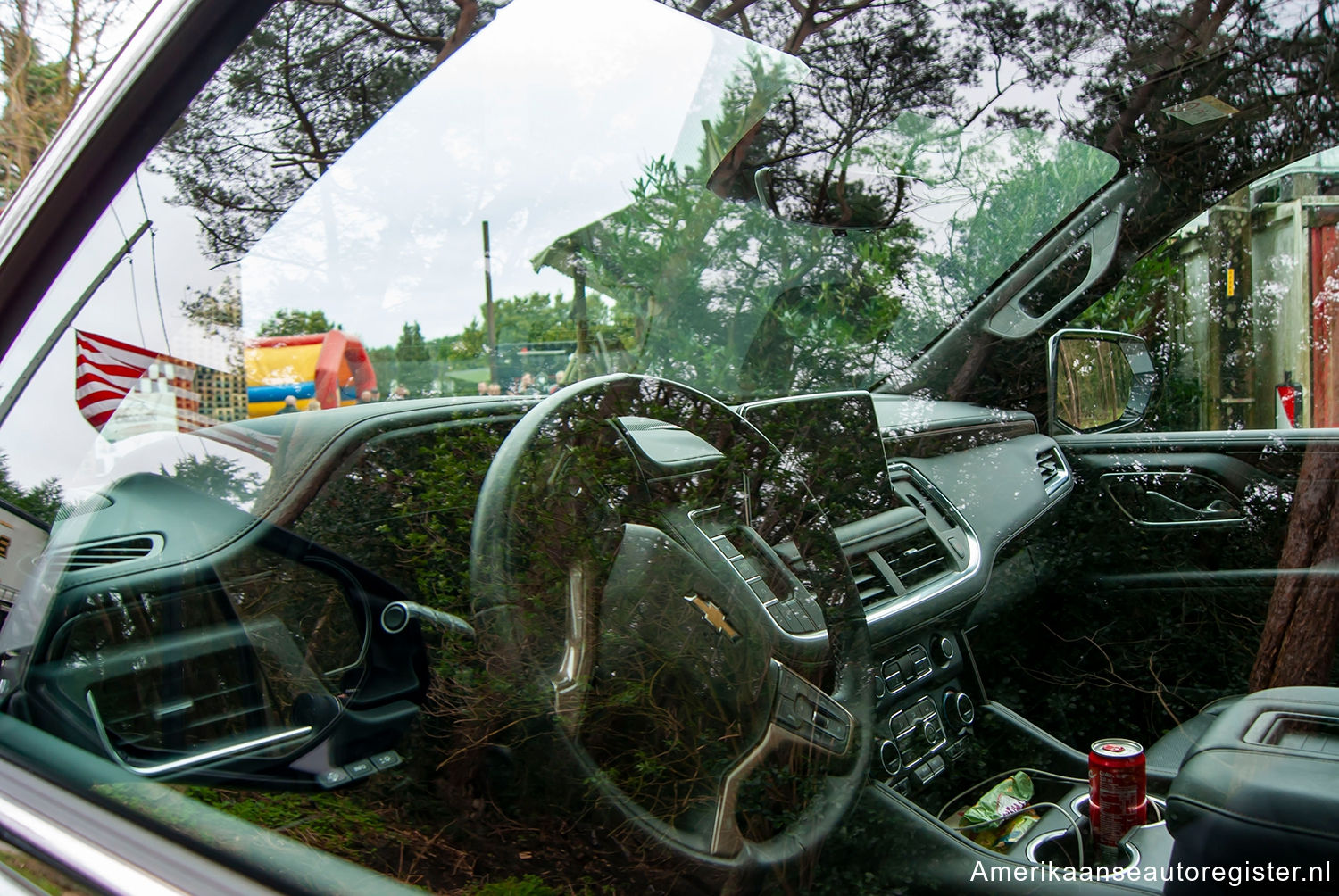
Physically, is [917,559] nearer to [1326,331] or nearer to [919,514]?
[919,514]

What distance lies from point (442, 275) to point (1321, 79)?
1.16m

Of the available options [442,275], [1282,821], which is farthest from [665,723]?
[442,275]

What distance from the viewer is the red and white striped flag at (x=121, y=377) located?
159 cm

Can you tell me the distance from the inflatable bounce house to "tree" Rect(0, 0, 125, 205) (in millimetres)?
546

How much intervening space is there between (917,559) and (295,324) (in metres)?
1.09

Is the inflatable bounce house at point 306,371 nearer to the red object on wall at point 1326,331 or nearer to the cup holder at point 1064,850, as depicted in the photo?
the cup holder at point 1064,850

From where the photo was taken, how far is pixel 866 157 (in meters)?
1.51

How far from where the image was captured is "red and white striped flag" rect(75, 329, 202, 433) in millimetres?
1590

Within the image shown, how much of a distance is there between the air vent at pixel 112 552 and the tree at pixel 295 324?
405 millimetres

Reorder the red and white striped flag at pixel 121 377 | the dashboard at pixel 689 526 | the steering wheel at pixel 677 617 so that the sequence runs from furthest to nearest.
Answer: the red and white striped flag at pixel 121 377 < the dashboard at pixel 689 526 < the steering wheel at pixel 677 617

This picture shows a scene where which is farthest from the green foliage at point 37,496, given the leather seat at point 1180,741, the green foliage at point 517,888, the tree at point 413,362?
the leather seat at point 1180,741

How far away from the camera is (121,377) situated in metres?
1.66

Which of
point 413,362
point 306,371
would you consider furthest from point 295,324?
point 413,362

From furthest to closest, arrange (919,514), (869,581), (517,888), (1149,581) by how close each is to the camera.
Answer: (919,514), (869,581), (1149,581), (517,888)
